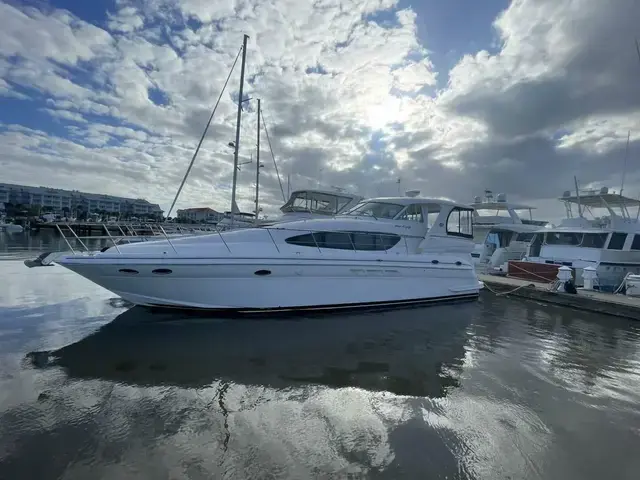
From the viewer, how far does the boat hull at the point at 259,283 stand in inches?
300

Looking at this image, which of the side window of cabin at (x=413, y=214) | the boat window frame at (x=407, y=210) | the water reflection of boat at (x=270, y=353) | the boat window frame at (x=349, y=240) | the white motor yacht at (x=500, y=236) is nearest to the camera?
the water reflection of boat at (x=270, y=353)

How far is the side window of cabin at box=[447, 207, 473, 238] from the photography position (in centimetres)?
1149

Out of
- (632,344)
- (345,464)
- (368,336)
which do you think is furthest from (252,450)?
(632,344)

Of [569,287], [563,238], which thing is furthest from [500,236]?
[569,287]

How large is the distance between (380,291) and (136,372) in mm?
6459

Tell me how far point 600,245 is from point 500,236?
24.3ft

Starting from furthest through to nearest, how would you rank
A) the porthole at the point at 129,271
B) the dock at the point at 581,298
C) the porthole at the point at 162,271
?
the dock at the point at 581,298 → the porthole at the point at 162,271 → the porthole at the point at 129,271

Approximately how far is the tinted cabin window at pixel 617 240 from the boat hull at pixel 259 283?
381 inches

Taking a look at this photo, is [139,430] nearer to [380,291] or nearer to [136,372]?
[136,372]

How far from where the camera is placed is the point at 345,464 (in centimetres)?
313

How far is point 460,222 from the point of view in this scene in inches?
461

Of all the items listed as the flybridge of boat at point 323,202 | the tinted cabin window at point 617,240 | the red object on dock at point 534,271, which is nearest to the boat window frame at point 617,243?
the tinted cabin window at point 617,240

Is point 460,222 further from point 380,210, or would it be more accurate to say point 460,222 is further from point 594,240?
point 594,240

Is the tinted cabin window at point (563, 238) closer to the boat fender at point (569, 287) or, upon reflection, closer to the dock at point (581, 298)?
the dock at point (581, 298)
